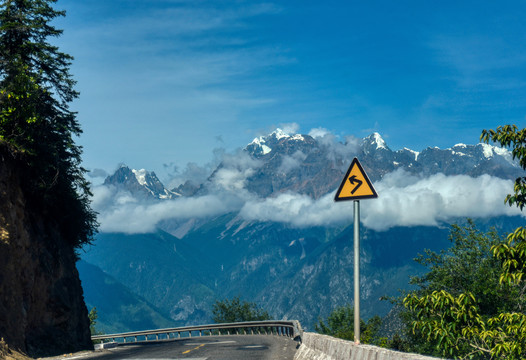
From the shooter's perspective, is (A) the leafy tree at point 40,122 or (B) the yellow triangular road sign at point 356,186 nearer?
(B) the yellow triangular road sign at point 356,186

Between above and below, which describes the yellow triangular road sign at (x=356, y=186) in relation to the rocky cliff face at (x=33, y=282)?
above

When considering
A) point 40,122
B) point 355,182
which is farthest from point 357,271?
point 40,122

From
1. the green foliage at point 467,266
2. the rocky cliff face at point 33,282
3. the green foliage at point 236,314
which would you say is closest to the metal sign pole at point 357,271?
the rocky cliff face at point 33,282

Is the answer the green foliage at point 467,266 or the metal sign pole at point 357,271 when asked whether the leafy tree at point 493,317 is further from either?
the green foliage at point 467,266

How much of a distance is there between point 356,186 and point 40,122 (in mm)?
21161

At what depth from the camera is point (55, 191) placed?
101 feet

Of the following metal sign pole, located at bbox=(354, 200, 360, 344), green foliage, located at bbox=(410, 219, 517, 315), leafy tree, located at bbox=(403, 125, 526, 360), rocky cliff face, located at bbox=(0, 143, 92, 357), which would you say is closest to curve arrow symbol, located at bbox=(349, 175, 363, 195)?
metal sign pole, located at bbox=(354, 200, 360, 344)

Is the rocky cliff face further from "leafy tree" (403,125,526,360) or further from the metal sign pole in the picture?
"leafy tree" (403,125,526,360)

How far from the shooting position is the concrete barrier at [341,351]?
738 cm

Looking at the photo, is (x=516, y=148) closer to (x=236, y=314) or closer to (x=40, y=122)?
(x=40, y=122)

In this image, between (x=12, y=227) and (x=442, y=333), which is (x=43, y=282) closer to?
(x=12, y=227)

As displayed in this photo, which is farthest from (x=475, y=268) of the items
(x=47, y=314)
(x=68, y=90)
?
(x=68, y=90)

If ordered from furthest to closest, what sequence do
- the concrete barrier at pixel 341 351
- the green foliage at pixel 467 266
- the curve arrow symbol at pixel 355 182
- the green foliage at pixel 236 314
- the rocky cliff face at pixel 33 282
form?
1. the green foliage at pixel 236 314
2. the green foliage at pixel 467 266
3. the rocky cliff face at pixel 33 282
4. the curve arrow symbol at pixel 355 182
5. the concrete barrier at pixel 341 351

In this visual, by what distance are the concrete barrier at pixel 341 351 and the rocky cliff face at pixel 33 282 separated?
41.1 ft
